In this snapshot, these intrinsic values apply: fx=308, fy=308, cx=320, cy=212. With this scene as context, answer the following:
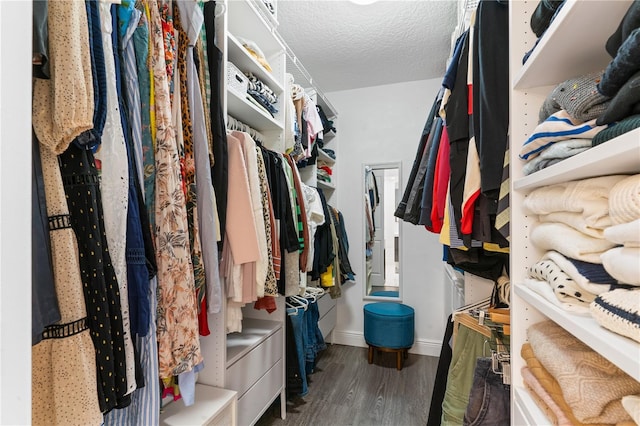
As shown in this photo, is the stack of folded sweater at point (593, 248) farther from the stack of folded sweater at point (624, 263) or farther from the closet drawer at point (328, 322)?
the closet drawer at point (328, 322)

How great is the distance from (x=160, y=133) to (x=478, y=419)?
1270 millimetres

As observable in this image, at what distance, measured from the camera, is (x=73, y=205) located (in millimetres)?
663

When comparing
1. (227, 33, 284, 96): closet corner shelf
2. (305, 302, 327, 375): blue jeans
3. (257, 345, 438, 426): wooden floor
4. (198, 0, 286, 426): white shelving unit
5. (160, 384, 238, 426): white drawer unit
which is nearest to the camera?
(160, 384, 238, 426): white drawer unit

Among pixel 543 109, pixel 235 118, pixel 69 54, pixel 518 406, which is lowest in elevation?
pixel 518 406

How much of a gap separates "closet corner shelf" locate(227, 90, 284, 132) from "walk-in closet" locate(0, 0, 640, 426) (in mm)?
18

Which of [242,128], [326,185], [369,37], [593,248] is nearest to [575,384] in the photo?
[593,248]

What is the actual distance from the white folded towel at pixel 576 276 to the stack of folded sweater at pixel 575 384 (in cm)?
13

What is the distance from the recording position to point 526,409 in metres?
0.62

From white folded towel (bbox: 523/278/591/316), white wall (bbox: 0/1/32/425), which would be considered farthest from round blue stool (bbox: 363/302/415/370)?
white wall (bbox: 0/1/32/425)

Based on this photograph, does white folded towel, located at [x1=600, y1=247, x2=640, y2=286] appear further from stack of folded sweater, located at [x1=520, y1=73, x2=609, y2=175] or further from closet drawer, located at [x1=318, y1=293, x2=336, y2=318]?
closet drawer, located at [x1=318, y1=293, x2=336, y2=318]

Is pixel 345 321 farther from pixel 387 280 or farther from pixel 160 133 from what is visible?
pixel 160 133

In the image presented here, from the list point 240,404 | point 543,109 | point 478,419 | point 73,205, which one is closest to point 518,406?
point 478,419

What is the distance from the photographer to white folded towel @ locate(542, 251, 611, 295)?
0.46m

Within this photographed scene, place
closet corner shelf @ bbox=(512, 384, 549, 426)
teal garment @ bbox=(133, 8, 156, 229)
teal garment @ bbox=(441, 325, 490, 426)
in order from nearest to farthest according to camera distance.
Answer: closet corner shelf @ bbox=(512, 384, 549, 426) → teal garment @ bbox=(133, 8, 156, 229) → teal garment @ bbox=(441, 325, 490, 426)
